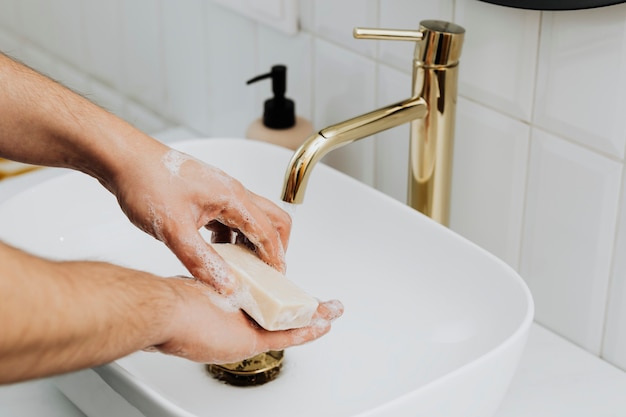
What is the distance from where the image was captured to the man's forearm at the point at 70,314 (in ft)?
1.82

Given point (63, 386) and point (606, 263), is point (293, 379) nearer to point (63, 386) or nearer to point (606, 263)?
point (63, 386)

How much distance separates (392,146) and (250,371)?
14.7 inches

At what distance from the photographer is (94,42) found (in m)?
1.71

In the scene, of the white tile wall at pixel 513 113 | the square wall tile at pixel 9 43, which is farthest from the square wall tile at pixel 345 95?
the square wall tile at pixel 9 43

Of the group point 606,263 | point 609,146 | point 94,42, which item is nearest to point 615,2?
point 609,146

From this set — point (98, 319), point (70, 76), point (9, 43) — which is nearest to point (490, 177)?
point (98, 319)

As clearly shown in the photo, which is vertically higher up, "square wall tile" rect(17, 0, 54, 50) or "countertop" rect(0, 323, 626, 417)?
"square wall tile" rect(17, 0, 54, 50)

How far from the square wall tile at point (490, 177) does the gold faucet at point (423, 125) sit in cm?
5

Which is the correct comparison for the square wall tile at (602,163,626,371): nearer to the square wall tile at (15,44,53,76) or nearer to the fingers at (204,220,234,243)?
the fingers at (204,220,234,243)

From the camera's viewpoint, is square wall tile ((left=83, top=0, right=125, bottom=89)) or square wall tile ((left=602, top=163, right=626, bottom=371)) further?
square wall tile ((left=83, top=0, right=125, bottom=89))

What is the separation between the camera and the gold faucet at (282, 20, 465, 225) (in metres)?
0.91

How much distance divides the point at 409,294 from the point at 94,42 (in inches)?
37.7

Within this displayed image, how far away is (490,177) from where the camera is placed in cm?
104

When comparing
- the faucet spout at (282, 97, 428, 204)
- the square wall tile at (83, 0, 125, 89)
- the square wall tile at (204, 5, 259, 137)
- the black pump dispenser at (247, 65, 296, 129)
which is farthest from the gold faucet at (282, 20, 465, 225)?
the square wall tile at (83, 0, 125, 89)
